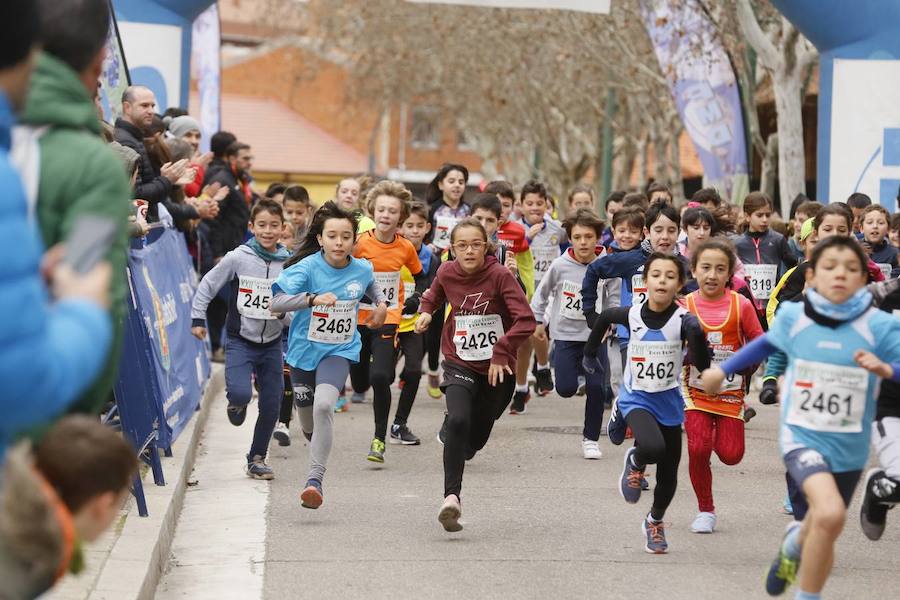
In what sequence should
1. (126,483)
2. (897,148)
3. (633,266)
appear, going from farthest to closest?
(897,148) < (633,266) < (126,483)

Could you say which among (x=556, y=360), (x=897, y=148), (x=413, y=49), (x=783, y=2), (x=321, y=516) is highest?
(x=413, y=49)

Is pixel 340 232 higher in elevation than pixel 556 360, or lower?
higher

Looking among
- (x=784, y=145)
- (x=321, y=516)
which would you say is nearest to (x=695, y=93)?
(x=784, y=145)

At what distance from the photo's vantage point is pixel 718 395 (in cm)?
877

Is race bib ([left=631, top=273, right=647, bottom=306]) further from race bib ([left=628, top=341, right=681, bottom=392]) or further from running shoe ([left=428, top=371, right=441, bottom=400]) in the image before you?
running shoe ([left=428, top=371, right=441, bottom=400])

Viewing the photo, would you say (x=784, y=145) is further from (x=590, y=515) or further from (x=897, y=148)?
(x=590, y=515)

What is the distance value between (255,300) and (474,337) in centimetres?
179

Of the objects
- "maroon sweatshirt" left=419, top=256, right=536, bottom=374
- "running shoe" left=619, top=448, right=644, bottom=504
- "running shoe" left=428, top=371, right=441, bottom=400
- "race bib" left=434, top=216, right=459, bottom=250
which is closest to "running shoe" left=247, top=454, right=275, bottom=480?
"maroon sweatshirt" left=419, top=256, right=536, bottom=374

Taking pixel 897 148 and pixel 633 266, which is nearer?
pixel 633 266

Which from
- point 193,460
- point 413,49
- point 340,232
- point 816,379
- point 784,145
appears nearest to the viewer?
point 816,379

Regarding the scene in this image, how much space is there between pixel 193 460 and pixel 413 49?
33.7 meters

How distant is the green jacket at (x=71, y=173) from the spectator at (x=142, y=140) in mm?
7289

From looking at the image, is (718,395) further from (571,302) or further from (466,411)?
(571,302)

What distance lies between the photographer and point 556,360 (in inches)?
481
